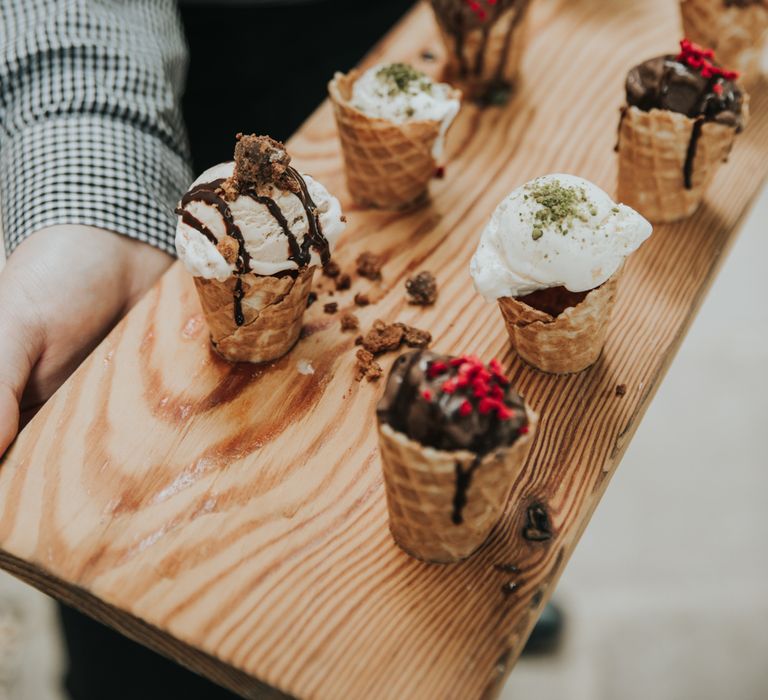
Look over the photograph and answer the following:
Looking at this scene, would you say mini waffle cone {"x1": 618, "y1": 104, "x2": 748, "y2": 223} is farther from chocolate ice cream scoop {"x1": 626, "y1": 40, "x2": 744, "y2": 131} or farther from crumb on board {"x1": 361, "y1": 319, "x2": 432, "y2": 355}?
crumb on board {"x1": 361, "y1": 319, "x2": 432, "y2": 355}

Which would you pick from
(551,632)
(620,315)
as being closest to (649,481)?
(551,632)

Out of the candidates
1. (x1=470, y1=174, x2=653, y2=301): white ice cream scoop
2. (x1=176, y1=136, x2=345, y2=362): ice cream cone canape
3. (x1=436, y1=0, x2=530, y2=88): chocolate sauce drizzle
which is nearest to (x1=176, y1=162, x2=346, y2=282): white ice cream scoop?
(x1=176, y1=136, x2=345, y2=362): ice cream cone canape

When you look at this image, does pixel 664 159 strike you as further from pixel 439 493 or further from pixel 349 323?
pixel 439 493

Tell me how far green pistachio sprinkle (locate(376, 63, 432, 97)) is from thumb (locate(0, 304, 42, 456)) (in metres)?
1.12

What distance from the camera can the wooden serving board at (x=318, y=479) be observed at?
62.0 inches

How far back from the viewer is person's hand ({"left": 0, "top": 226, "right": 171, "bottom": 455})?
2020 mm

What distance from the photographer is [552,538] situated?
1.69 metres

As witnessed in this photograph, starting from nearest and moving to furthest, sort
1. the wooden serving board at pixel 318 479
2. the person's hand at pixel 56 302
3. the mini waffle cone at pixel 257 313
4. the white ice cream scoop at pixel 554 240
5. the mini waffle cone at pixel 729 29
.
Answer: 1. the wooden serving board at pixel 318 479
2. the white ice cream scoop at pixel 554 240
3. the mini waffle cone at pixel 257 313
4. the person's hand at pixel 56 302
5. the mini waffle cone at pixel 729 29

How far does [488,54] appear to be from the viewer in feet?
8.51

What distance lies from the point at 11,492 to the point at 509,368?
1144 mm

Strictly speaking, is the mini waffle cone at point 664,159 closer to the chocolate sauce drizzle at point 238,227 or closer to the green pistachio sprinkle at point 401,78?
the green pistachio sprinkle at point 401,78

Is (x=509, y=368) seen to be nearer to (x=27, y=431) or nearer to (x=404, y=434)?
(x=404, y=434)

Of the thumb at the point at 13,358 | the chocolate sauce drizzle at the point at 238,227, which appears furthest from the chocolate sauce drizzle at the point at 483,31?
the thumb at the point at 13,358

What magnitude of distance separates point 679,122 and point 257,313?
1.14 metres
